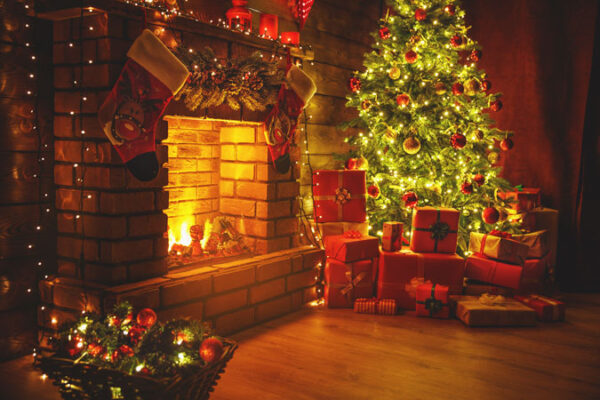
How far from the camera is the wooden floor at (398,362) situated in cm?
219

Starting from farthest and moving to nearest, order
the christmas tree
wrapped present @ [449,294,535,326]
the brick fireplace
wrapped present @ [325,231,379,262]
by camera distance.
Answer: the christmas tree
wrapped present @ [325,231,379,262]
wrapped present @ [449,294,535,326]
the brick fireplace

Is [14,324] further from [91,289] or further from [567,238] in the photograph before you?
[567,238]

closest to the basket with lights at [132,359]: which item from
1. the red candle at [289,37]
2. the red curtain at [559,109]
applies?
the red candle at [289,37]

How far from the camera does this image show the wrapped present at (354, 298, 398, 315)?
3270 mm

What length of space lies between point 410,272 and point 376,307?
34 centimetres

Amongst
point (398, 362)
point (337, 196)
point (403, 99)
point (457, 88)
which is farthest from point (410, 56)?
point (398, 362)

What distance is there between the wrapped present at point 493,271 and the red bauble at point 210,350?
2234mm

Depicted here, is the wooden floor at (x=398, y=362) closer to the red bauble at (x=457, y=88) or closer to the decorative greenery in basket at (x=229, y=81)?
the decorative greenery in basket at (x=229, y=81)

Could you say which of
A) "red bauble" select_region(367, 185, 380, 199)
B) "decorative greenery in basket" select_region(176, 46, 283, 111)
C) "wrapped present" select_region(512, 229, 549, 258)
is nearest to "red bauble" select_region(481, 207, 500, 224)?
"wrapped present" select_region(512, 229, 549, 258)

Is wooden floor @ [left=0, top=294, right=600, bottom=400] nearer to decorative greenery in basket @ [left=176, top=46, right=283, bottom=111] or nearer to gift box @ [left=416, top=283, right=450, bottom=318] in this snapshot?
gift box @ [left=416, top=283, right=450, bottom=318]

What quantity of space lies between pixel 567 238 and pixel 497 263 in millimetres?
1182

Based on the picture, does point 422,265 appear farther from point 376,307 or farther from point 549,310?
point 549,310

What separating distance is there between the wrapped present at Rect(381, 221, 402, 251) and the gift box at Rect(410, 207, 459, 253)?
0.14m

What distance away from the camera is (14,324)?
7.81 ft
